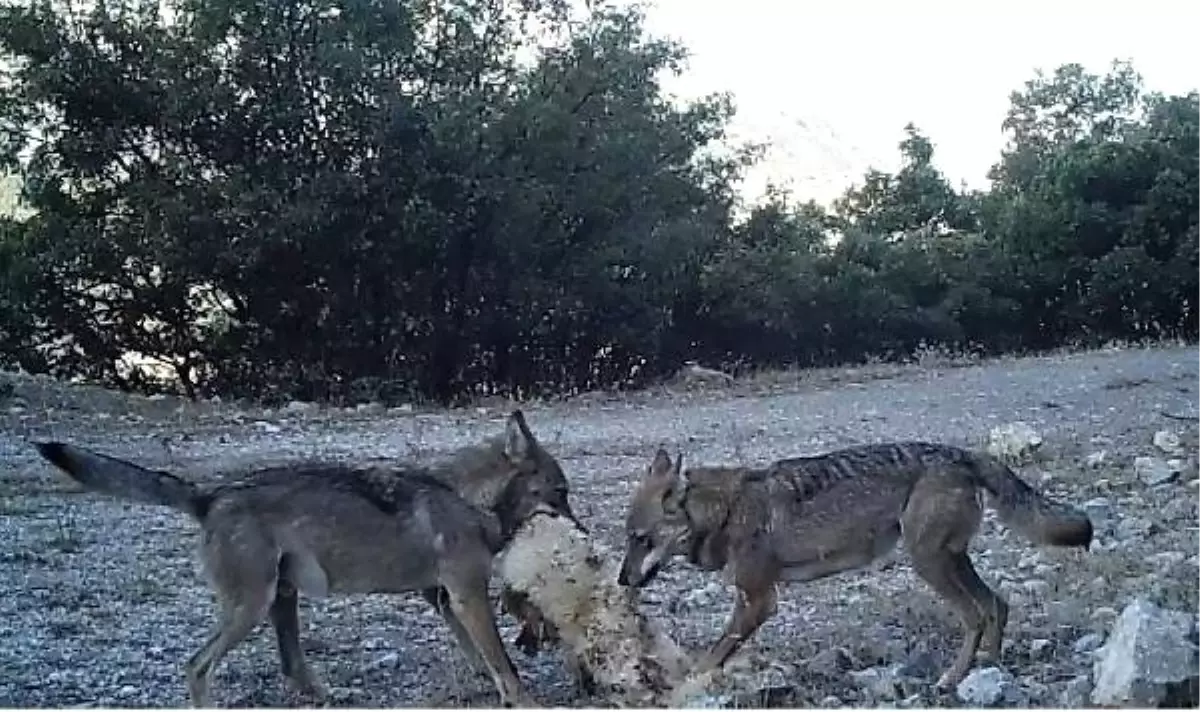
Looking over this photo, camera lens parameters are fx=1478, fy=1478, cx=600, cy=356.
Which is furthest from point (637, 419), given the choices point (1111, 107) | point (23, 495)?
point (1111, 107)

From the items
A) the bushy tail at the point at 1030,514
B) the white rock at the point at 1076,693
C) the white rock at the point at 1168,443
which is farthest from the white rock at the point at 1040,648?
the white rock at the point at 1168,443

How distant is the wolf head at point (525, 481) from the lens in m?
7.27

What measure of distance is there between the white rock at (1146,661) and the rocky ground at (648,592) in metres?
0.18

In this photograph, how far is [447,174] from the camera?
2342cm

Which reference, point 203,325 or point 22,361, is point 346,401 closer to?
point 203,325

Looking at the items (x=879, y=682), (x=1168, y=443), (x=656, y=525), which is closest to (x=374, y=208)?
(x=1168, y=443)

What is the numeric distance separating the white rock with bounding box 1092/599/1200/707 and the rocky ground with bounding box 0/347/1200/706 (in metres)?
0.18

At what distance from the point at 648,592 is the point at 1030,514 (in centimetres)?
216

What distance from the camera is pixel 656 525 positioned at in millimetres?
7129

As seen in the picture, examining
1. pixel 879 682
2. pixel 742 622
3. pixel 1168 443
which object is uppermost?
pixel 1168 443

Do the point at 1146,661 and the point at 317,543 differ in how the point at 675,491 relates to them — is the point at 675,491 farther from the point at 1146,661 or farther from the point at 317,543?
the point at 1146,661

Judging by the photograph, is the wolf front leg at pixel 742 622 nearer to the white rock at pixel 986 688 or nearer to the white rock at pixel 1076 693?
the white rock at pixel 986 688

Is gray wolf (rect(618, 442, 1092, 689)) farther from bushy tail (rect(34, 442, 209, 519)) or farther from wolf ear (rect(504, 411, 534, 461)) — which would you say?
bushy tail (rect(34, 442, 209, 519))

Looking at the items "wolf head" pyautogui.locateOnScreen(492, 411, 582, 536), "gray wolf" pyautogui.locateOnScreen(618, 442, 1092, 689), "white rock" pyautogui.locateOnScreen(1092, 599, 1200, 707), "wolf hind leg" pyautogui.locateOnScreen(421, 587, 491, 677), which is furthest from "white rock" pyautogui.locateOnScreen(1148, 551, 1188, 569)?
"wolf hind leg" pyautogui.locateOnScreen(421, 587, 491, 677)
